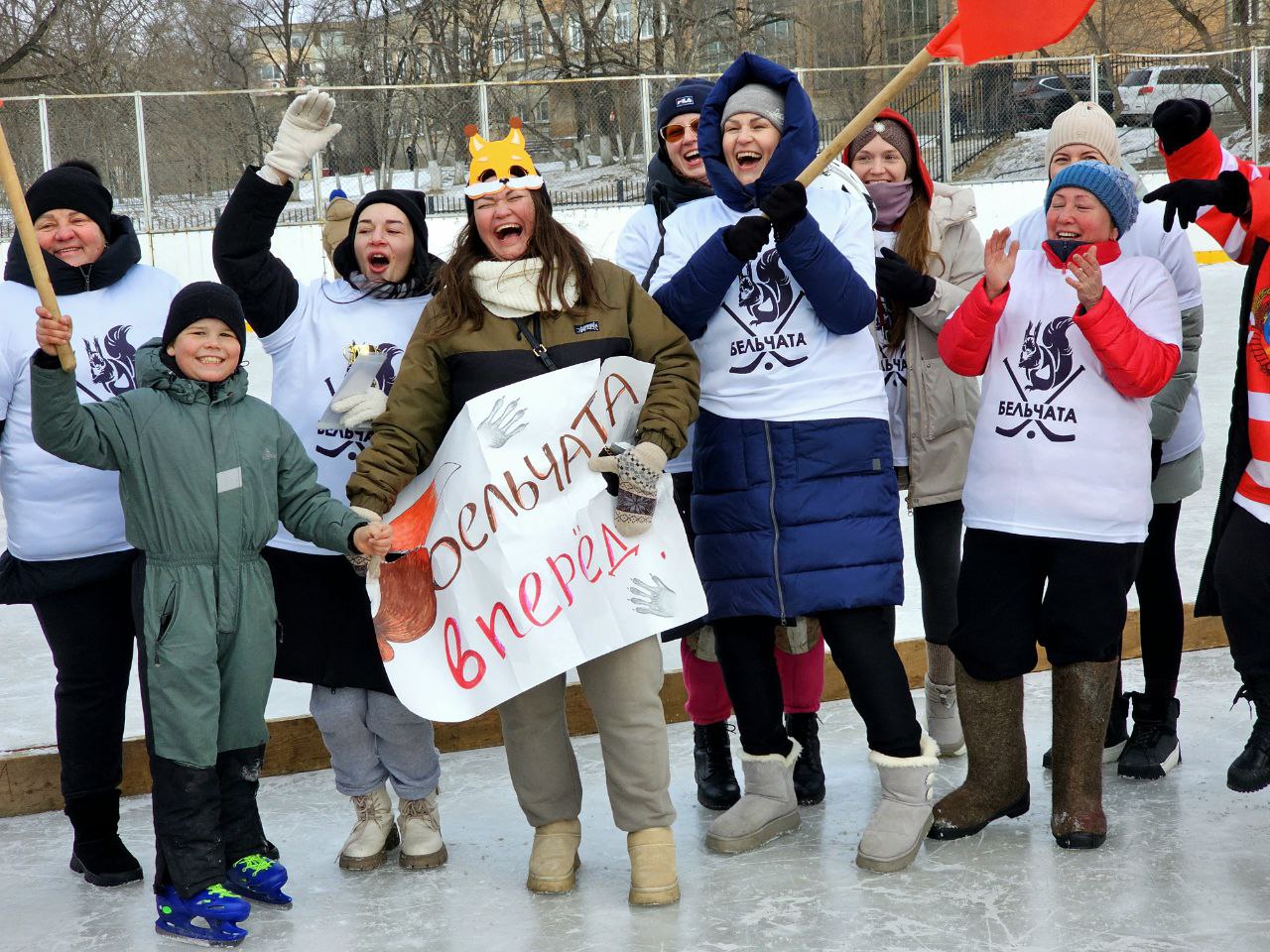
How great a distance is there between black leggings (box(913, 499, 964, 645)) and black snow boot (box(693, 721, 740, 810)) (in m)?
0.63

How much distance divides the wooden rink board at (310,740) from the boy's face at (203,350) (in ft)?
4.14

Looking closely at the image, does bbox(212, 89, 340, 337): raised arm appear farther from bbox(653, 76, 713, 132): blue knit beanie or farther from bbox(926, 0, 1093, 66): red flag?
bbox(926, 0, 1093, 66): red flag

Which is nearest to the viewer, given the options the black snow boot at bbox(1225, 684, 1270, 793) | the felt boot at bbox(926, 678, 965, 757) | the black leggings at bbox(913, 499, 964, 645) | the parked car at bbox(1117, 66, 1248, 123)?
the black snow boot at bbox(1225, 684, 1270, 793)

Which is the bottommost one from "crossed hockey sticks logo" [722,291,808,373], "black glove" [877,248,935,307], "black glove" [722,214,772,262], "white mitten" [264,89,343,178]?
"crossed hockey sticks logo" [722,291,808,373]

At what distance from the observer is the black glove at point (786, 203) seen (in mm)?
2883

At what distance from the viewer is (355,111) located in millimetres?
14922

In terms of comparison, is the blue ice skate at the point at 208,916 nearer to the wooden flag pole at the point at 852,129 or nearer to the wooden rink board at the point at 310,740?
the wooden rink board at the point at 310,740

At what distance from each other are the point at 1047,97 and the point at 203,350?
1551cm

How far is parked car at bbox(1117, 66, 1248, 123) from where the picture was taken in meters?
17.0

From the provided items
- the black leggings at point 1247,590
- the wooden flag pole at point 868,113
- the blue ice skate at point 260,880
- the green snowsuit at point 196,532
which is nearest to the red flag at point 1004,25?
the wooden flag pole at point 868,113

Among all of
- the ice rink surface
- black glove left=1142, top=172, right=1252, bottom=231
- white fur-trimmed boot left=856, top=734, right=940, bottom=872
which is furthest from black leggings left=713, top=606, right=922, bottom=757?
black glove left=1142, top=172, right=1252, bottom=231

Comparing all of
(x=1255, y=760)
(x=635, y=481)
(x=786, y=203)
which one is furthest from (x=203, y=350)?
(x=1255, y=760)

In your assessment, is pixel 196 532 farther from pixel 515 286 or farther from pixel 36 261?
pixel 515 286

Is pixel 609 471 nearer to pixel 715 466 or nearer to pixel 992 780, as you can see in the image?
pixel 715 466
